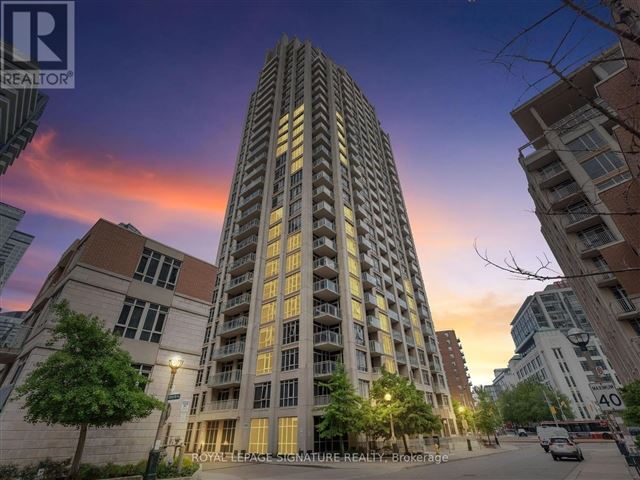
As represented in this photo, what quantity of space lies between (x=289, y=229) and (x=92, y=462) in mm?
29879

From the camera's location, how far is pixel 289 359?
3105cm

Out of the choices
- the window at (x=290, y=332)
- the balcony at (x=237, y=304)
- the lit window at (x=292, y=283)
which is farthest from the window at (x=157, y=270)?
the balcony at (x=237, y=304)

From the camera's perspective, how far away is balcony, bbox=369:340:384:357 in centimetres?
3494

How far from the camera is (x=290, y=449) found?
26.8 m

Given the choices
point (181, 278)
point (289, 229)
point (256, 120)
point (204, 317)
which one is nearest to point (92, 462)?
point (204, 317)

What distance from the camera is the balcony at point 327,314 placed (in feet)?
107

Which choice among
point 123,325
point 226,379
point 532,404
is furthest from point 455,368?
point 123,325

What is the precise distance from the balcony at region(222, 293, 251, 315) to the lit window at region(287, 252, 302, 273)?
672 cm

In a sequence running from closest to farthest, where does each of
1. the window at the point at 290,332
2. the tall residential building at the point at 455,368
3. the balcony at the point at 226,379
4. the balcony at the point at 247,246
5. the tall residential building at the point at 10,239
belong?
1. the window at the point at 290,332
2. the balcony at the point at 226,379
3. the balcony at the point at 247,246
4. the tall residential building at the point at 455,368
5. the tall residential building at the point at 10,239

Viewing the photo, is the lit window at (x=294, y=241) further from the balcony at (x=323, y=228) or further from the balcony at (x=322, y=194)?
the balcony at (x=322, y=194)

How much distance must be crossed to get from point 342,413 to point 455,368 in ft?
336

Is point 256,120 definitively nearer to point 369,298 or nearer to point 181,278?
point 369,298

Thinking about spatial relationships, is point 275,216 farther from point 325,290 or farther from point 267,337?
point 267,337

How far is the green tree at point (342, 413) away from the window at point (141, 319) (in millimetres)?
14646
